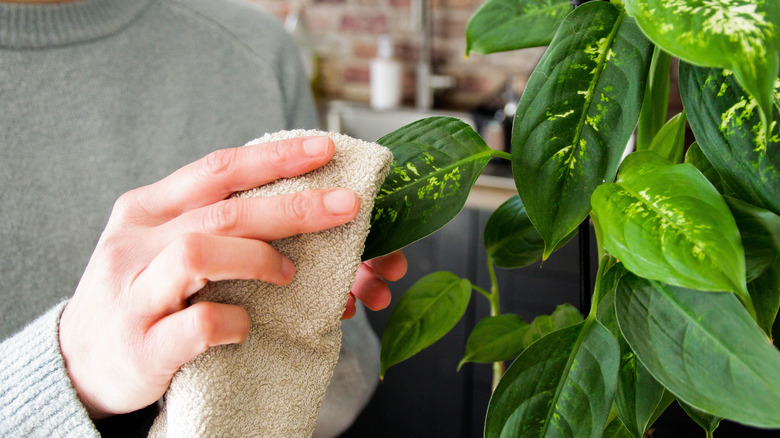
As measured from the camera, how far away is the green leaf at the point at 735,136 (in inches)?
11.8

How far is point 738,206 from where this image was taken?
32 centimetres

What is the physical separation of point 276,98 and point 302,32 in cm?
105

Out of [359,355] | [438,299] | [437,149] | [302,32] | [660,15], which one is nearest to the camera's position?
[660,15]

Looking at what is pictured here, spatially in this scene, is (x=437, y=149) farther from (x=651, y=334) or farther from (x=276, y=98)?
(x=276, y=98)

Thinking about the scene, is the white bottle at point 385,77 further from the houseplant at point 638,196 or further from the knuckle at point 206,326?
the knuckle at point 206,326

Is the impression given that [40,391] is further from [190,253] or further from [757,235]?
[757,235]

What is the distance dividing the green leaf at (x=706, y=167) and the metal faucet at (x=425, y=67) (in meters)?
1.37

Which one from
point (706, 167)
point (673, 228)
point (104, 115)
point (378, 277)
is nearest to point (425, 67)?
point (104, 115)

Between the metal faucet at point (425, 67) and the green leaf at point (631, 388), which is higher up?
the green leaf at point (631, 388)

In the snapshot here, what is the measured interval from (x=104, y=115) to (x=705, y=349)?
2.35ft

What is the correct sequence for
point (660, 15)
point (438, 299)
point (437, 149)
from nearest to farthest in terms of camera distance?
point (660, 15)
point (437, 149)
point (438, 299)

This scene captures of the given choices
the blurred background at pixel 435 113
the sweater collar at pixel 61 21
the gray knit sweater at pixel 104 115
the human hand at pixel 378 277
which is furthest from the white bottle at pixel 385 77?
the human hand at pixel 378 277

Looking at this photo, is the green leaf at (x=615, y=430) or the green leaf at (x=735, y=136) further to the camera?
the green leaf at (x=615, y=430)

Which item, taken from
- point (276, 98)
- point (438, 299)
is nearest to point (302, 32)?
point (276, 98)
